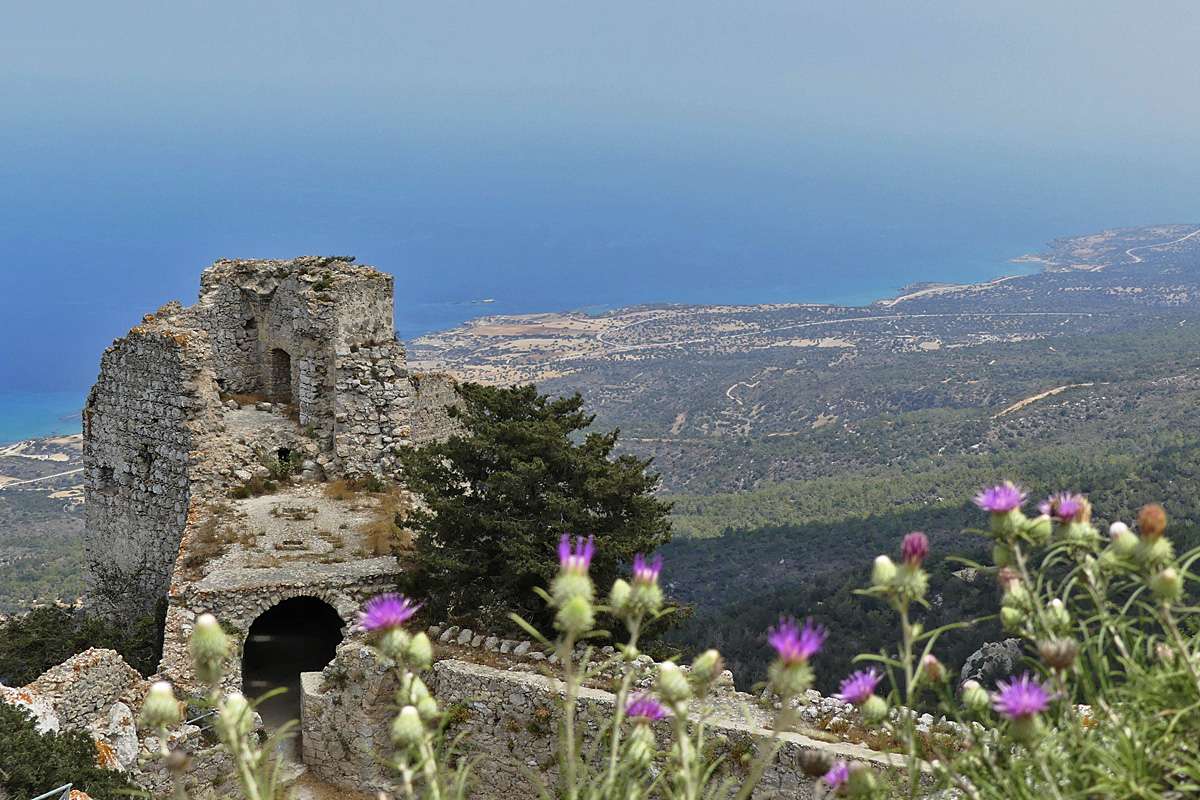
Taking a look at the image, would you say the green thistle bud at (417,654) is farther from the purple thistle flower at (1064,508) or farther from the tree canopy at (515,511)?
the tree canopy at (515,511)

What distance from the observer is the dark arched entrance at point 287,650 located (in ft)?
38.5

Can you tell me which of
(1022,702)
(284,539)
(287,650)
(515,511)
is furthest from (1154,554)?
(287,650)

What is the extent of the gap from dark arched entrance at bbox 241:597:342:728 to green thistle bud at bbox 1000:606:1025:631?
28.8ft

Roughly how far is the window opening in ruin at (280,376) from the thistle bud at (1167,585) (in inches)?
561

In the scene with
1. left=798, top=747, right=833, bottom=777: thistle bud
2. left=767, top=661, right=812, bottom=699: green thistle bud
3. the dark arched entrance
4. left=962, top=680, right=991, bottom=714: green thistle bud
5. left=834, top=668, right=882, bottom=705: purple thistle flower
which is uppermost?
left=767, top=661, right=812, bottom=699: green thistle bud

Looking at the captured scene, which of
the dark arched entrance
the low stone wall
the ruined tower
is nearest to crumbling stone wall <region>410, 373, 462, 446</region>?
the ruined tower

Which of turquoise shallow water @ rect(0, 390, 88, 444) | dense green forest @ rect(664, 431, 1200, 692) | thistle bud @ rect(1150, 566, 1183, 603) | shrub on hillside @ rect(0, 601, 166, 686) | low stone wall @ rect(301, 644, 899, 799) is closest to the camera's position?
thistle bud @ rect(1150, 566, 1183, 603)

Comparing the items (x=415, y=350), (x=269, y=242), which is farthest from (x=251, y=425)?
(x=269, y=242)

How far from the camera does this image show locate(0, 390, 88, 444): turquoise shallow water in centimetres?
10000

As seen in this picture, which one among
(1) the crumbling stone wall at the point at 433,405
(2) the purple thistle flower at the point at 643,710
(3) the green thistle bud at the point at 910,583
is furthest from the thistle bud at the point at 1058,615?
(1) the crumbling stone wall at the point at 433,405

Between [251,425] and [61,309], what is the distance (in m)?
166

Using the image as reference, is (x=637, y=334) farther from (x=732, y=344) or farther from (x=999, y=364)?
(x=999, y=364)

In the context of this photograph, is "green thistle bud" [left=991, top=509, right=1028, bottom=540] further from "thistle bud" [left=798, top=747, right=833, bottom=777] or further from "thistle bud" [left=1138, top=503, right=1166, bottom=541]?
"thistle bud" [left=798, top=747, right=833, bottom=777]

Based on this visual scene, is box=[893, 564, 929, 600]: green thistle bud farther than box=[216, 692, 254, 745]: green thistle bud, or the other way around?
box=[893, 564, 929, 600]: green thistle bud
